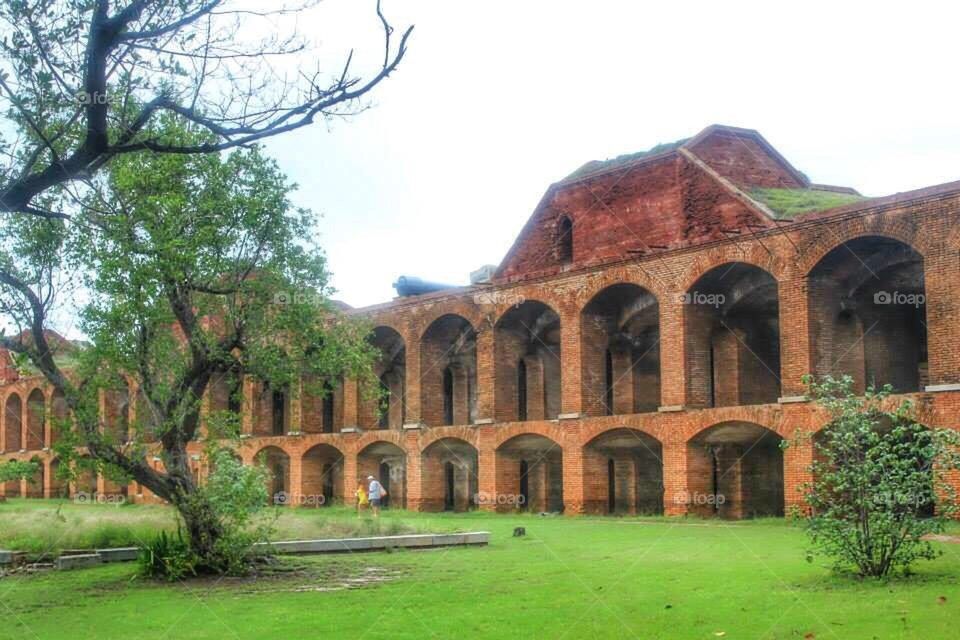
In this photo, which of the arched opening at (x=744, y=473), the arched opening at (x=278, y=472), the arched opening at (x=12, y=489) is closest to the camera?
the arched opening at (x=744, y=473)

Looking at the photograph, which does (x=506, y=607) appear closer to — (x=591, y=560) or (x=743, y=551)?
(x=591, y=560)

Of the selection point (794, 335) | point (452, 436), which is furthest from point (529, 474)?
point (794, 335)

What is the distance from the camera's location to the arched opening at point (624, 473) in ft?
85.6

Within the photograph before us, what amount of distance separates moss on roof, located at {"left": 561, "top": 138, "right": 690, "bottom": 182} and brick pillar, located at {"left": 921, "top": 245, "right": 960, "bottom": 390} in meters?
7.89

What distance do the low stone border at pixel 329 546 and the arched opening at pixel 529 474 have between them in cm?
1063

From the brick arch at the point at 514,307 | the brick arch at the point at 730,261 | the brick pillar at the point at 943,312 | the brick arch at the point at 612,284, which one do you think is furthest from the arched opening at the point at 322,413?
the brick pillar at the point at 943,312

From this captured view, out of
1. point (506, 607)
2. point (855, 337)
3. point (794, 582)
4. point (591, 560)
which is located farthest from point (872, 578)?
point (855, 337)

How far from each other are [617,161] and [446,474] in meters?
9.94

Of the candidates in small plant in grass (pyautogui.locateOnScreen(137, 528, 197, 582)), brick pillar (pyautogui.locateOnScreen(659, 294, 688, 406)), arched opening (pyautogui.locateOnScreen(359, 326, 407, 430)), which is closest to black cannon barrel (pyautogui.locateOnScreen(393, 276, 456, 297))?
arched opening (pyautogui.locateOnScreen(359, 326, 407, 430))

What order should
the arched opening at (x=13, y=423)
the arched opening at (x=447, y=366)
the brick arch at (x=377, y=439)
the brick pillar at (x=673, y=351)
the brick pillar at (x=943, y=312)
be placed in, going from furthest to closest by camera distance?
the arched opening at (x=13, y=423)
the brick arch at (x=377, y=439)
the arched opening at (x=447, y=366)
the brick pillar at (x=673, y=351)
the brick pillar at (x=943, y=312)

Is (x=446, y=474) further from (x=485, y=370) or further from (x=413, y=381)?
(x=485, y=370)

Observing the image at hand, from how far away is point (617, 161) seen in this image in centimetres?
2792

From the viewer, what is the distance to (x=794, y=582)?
35.3ft

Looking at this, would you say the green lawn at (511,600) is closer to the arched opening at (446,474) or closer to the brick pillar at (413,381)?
the arched opening at (446,474)
